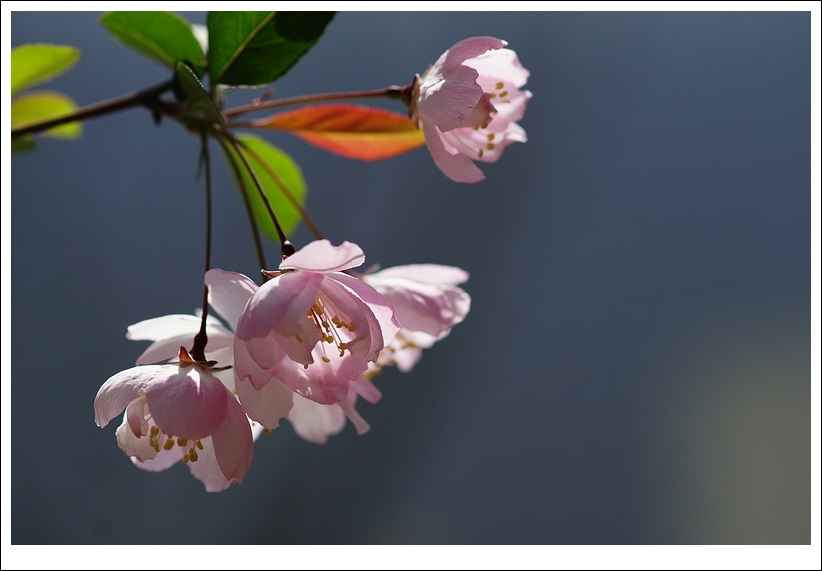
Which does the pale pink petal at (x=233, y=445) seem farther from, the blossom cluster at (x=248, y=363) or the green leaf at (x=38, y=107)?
the green leaf at (x=38, y=107)

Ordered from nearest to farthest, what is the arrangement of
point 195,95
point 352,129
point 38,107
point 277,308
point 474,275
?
point 277,308 < point 195,95 < point 352,129 < point 38,107 < point 474,275

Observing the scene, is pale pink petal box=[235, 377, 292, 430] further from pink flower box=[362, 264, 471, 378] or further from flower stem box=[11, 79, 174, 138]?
flower stem box=[11, 79, 174, 138]

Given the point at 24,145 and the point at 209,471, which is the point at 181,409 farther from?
the point at 24,145

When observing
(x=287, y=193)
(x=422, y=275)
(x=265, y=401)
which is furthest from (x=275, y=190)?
(x=265, y=401)

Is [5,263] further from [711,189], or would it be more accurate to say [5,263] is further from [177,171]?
[711,189]

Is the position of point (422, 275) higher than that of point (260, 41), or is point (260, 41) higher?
point (260, 41)

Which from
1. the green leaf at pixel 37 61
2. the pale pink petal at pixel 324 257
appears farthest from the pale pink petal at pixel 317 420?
the green leaf at pixel 37 61
